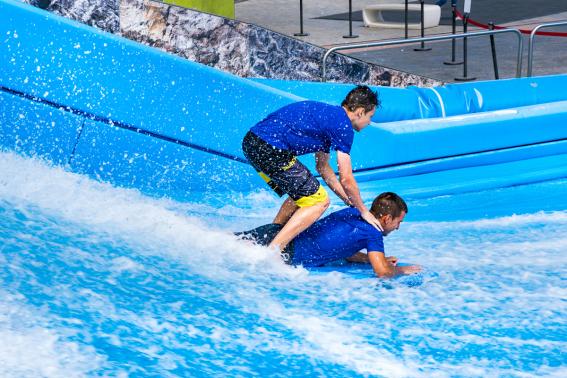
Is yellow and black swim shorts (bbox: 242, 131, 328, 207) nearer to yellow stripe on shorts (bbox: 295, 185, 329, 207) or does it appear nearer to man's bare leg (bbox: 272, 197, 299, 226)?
yellow stripe on shorts (bbox: 295, 185, 329, 207)

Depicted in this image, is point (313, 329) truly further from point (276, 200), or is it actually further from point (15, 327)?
point (276, 200)

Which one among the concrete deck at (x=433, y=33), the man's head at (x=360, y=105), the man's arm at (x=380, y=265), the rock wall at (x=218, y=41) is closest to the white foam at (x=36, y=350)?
the man's arm at (x=380, y=265)

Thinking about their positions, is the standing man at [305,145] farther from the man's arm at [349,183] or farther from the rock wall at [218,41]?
the rock wall at [218,41]

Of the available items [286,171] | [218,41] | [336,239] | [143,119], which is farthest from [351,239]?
[218,41]

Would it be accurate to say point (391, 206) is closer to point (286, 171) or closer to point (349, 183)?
point (349, 183)

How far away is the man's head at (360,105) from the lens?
496 cm

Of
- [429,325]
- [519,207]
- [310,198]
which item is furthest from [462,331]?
[519,207]

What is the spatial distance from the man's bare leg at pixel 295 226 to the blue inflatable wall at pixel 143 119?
1.70m

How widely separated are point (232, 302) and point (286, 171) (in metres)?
0.91

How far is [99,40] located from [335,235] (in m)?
2.48

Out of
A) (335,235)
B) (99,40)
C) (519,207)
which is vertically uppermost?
(99,40)

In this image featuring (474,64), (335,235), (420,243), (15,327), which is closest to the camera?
(15,327)

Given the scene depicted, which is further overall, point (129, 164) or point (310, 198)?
point (129, 164)

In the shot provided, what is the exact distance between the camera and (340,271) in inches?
199
